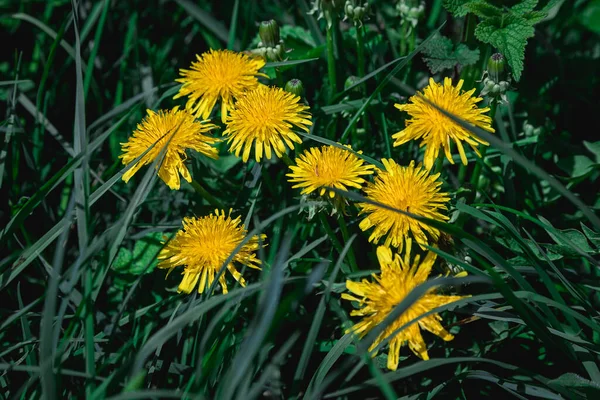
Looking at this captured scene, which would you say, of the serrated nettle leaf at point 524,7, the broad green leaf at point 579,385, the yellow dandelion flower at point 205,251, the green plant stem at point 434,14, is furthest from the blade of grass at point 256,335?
the green plant stem at point 434,14

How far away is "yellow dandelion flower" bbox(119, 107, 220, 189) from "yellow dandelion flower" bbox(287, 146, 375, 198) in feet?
0.94

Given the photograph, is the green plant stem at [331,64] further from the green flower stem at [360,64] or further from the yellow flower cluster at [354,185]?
the yellow flower cluster at [354,185]

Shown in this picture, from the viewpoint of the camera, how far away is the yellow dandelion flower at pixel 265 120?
161cm

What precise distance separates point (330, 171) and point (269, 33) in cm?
58

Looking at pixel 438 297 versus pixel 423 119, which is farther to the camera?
pixel 423 119

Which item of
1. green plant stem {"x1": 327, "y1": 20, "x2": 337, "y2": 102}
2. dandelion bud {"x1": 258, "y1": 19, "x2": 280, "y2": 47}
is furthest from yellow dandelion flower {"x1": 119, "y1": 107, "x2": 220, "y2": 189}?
green plant stem {"x1": 327, "y1": 20, "x2": 337, "y2": 102}

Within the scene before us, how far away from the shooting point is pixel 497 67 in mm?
1622

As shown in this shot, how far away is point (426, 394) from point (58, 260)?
3.05ft

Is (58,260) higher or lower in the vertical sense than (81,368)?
higher

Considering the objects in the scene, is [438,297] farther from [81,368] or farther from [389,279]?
[81,368]

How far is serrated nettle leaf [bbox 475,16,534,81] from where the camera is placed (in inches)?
65.4

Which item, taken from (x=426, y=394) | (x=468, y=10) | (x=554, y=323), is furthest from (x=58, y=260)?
(x=468, y=10)

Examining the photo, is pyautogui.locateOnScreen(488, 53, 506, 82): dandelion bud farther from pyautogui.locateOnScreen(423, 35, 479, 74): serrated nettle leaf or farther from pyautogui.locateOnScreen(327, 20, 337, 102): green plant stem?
pyautogui.locateOnScreen(327, 20, 337, 102): green plant stem

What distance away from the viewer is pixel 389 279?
1367 mm
